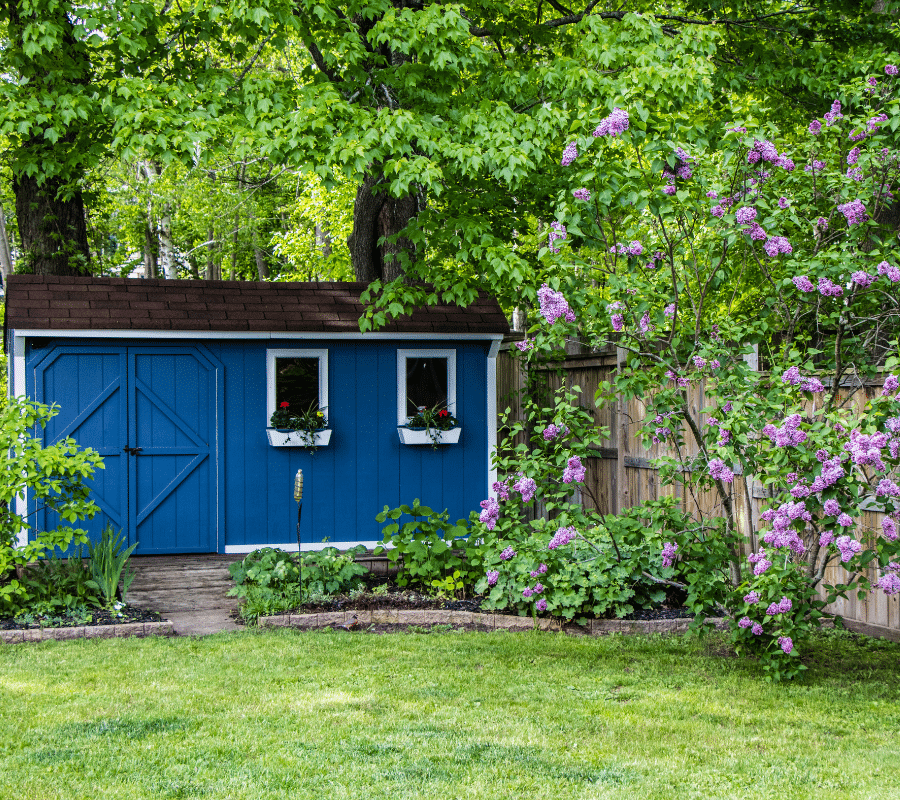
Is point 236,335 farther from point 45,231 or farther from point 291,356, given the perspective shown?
point 45,231

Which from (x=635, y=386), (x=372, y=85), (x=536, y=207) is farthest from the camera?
(x=536, y=207)

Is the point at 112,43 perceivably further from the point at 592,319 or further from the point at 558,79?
the point at 592,319

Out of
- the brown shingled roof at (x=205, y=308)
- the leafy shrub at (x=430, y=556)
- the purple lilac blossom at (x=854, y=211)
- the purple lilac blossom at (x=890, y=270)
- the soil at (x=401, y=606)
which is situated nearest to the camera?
the purple lilac blossom at (x=890, y=270)

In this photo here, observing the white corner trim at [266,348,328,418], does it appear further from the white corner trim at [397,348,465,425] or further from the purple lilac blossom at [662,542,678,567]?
the purple lilac blossom at [662,542,678,567]

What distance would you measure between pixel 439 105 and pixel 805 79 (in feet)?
11.0

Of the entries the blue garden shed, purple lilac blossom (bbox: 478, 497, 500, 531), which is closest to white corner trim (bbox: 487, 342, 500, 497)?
the blue garden shed

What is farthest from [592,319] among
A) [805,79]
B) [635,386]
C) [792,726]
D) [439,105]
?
[805,79]

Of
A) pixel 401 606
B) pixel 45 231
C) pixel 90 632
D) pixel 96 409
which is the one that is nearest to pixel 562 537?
pixel 401 606

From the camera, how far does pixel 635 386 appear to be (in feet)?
15.8

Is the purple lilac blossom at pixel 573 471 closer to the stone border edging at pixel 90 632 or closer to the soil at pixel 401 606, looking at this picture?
the soil at pixel 401 606

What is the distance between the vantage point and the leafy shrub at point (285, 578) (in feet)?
21.0

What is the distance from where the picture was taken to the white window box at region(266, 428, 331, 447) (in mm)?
8281

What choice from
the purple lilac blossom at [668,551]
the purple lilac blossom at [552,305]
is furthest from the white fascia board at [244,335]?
the purple lilac blossom at [668,551]

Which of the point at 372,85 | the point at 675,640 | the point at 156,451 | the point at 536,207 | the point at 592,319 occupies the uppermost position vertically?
the point at 372,85
